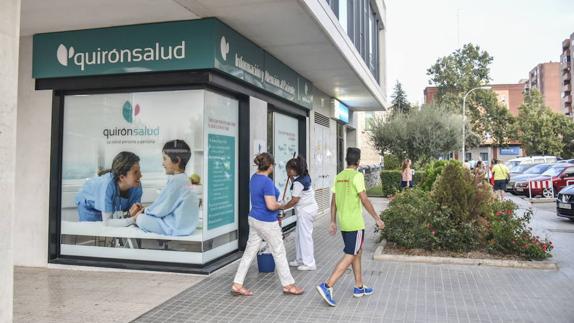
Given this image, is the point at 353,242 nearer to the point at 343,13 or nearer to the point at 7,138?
the point at 7,138

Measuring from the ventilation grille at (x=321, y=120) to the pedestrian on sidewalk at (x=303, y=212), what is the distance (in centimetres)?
615

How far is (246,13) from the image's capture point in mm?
6531

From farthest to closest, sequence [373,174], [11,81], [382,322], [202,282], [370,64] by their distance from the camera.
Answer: [373,174], [370,64], [202,282], [382,322], [11,81]

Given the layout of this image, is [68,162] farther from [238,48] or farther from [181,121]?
[238,48]

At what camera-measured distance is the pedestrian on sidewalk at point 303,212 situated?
688 centimetres

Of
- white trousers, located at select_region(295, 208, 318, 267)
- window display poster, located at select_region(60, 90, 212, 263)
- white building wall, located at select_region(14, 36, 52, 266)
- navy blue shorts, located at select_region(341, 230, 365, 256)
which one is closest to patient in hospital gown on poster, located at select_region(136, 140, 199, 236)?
window display poster, located at select_region(60, 90, 212, 263)

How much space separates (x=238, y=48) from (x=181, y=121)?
1497 mm

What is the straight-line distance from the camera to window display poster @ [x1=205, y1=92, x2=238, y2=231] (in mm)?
7203

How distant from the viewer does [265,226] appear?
5.64m

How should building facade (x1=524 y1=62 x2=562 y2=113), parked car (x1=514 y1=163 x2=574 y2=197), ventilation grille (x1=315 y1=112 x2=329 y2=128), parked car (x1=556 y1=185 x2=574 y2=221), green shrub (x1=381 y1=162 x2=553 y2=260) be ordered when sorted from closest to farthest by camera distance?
green shrub (x1=381 y1=162 x2=553 y2=260), parked car (x1=556 y1=185 x2=574 y2=221), ventilation grille (x1=315 y1=112 x2=329 y2=128), parked car (x1=514 y1=163 x2=574 y2=197), building facade (x1=524 y1=62 x2=562 y2=113)

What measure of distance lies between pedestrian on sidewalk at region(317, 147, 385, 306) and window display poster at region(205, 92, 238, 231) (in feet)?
7.82

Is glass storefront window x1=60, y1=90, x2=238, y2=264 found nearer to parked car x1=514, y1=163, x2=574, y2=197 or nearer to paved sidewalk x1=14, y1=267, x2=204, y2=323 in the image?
paved sidewalk x1=14, y1=267, x2=204, y2=323

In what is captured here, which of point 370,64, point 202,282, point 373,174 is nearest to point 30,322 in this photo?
point 202,282

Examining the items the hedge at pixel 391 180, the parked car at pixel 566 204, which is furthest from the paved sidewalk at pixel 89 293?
the hedge at pixel 391 180
